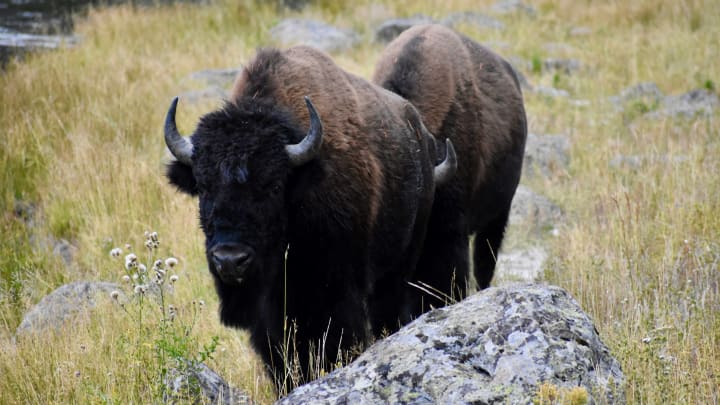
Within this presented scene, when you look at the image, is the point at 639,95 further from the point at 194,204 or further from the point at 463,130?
the point at 194,204

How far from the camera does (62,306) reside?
18.8ft

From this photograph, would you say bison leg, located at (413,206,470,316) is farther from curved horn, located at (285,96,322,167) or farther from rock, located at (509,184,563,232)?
rock, located at (509,184,563,232)

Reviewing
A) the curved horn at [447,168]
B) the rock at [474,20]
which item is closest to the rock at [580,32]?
the rock at [474,20]

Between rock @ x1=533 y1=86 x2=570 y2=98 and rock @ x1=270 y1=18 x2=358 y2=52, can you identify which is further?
rock @ x1=270 y1=18 x2=358 y2=52

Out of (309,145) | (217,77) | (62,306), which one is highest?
(309,145)

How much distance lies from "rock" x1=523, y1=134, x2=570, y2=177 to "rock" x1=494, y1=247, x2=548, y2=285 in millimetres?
1991

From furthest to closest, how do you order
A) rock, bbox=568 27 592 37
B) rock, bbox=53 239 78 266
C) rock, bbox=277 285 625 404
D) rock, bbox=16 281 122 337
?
rock, bbox=568 27 592 37 → rock, bbox=53 239 78 266 → rock, bbox=16 281 122 337 → rock, bbox=277 285 625 404

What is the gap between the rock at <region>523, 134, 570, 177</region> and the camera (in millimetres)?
10016

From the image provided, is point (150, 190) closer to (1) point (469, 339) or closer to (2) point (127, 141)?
(2) point (127, 141)

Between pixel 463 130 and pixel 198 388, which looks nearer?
pixel 198 388

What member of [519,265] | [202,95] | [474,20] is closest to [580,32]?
[474,20]

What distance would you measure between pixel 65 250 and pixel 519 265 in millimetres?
4377

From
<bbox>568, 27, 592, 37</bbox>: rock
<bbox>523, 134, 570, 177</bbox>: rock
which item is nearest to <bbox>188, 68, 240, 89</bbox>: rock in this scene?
<bbox>523, 134, 570, 177</bbox>: rock

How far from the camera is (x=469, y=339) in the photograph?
340 cm
